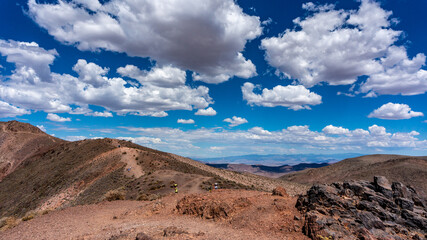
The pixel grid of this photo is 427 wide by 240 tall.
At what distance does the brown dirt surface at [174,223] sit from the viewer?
13.0m

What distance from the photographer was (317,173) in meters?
111

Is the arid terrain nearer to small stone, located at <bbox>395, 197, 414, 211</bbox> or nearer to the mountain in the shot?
small stone, located at <bbox>395, 197, 414, 211</bbox>

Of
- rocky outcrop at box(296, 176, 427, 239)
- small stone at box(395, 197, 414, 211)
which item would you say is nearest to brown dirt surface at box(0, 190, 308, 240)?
rocky outcrop at box(296, 176, 427, 239)

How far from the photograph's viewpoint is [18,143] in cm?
9238

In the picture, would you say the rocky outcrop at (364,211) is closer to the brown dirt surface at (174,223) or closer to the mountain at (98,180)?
the brown dirt surface at (174,223)

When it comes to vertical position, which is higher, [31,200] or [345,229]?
[345,229]

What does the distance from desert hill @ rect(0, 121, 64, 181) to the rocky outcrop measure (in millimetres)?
99886

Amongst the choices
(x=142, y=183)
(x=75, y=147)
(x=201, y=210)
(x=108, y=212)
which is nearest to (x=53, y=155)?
(x=75, y=147)

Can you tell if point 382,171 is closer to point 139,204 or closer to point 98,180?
point 139,204

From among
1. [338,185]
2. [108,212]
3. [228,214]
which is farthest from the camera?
[108,212]

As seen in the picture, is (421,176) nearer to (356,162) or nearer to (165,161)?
(356,162)

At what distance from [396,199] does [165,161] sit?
1660 inches

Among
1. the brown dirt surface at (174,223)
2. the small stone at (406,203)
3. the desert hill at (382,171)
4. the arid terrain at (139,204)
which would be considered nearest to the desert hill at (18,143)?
the arid terrain at (139,204)

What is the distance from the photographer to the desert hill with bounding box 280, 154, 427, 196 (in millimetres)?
70919
